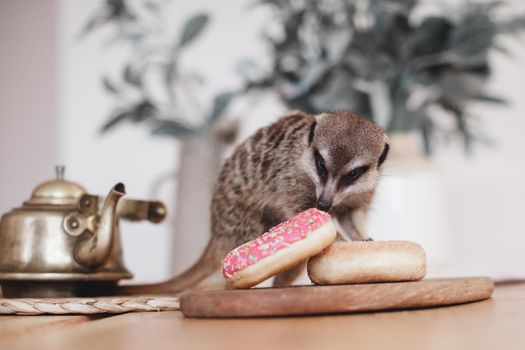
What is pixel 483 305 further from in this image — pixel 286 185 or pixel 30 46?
pixel 30 46

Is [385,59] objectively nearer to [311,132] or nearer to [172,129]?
[172,129]

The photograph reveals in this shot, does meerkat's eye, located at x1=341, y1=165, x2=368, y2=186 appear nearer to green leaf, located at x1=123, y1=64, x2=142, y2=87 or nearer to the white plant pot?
the white plant pot

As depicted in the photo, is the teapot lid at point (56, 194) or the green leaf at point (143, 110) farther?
the green leaf at point (143, 110)

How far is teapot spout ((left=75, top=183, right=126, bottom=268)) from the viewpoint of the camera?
87 cm

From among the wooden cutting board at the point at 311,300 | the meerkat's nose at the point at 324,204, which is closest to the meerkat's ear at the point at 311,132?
the meerkat's nose at the point at 324,204

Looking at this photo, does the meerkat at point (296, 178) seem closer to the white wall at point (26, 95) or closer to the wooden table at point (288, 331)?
the wooden table at point (288, 331)

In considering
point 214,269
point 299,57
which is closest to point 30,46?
point 299,57

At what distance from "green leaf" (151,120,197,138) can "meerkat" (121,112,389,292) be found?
756mm

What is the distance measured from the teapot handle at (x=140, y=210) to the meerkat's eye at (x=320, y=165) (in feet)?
0.75

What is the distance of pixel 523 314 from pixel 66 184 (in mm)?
587

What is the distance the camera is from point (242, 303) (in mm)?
643

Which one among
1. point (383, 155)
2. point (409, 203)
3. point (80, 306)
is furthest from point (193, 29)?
point (80, 306)

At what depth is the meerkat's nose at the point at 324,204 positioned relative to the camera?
874 mm

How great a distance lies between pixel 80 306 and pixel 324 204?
31 cm
